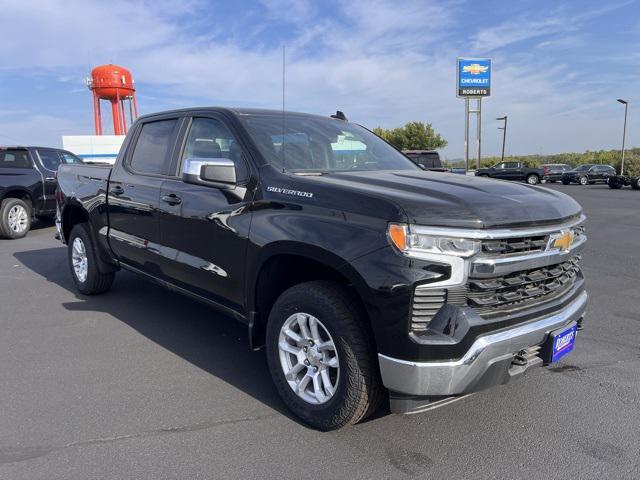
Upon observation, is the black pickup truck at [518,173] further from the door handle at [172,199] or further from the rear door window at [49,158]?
the door handle at [172,199]

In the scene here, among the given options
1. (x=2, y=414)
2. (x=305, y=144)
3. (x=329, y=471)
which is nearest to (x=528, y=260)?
(x=329, y=471)

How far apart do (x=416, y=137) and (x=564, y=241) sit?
53.0m

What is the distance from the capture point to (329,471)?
2.63 meters

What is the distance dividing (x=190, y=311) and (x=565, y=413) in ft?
11.7

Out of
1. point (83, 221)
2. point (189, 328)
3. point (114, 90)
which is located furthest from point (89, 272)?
point (114, 90)

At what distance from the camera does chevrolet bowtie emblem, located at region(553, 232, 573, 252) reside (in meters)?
2.89

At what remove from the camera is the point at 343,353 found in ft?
8.96

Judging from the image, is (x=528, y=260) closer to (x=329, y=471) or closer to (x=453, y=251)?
(x=453, y=251)

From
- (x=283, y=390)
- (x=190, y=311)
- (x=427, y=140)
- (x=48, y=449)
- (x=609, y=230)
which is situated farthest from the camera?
(x=427, y=140)

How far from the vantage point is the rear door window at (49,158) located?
36.1ft

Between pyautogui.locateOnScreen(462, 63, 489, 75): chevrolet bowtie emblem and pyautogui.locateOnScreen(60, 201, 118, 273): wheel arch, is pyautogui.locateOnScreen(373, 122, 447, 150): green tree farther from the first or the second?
pyautogui.locateOnScreen(60, 201, 118, 273): wheel arch

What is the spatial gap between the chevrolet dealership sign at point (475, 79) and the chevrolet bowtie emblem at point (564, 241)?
125 ft

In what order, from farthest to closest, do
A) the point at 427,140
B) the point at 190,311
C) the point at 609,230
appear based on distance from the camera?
the point at 427,140 < the point at 609,230 < the point at 190,311

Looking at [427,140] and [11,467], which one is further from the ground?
[427,140]
